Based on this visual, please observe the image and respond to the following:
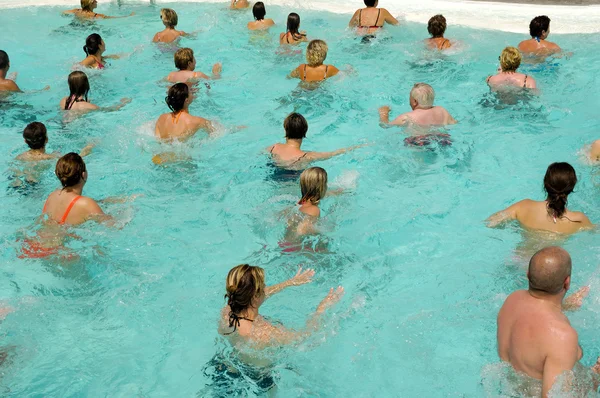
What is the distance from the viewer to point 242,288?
4.52m

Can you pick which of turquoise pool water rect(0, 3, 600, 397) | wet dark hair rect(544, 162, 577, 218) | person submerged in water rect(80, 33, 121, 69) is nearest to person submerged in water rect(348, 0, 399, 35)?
turquoise pool water rect(0, 3, 600, 397)

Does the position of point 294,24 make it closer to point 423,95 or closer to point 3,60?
point 423,95

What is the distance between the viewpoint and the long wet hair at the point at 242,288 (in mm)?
4520

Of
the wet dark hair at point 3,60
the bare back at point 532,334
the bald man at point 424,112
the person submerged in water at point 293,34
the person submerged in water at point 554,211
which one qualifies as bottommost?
the bare back at point 532,334

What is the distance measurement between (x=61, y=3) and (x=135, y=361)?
1174cm

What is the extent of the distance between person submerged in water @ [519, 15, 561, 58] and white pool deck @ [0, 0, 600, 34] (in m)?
1.48

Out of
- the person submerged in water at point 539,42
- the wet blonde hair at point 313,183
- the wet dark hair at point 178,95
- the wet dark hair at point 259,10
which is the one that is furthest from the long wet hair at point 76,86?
the person submerged in water at point 539,42

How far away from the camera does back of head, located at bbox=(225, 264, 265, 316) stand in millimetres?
4520

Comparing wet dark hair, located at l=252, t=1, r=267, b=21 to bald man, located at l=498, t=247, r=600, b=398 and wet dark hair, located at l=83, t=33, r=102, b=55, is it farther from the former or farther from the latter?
bald man, located at l=498, t=247, r=600, b=398

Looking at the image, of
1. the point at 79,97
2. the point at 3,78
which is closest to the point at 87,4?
the point at 3,78

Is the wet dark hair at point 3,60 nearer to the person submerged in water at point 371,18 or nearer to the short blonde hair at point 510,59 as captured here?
the person submerged in water at point 371,18

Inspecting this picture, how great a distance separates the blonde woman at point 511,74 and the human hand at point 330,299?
4583 mm

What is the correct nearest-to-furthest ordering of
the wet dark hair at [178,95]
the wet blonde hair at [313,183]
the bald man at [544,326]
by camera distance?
the bald man at [544,326]
the wet blonde hair at [313,183]
the wet dark hair at [178,95]

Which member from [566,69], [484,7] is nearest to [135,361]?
[566,69]
